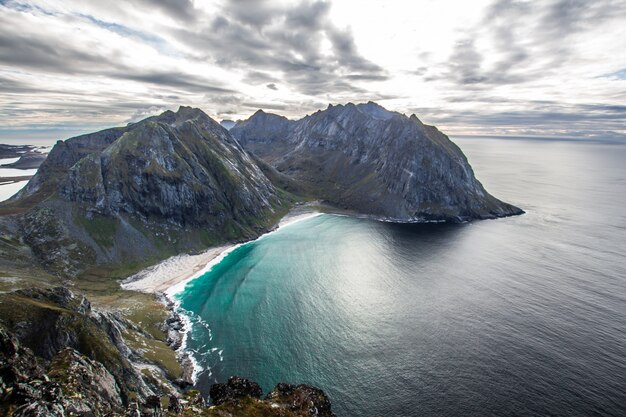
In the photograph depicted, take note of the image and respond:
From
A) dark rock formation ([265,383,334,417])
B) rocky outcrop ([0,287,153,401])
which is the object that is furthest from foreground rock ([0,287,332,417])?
dark rock formation ([265,383,334,417])

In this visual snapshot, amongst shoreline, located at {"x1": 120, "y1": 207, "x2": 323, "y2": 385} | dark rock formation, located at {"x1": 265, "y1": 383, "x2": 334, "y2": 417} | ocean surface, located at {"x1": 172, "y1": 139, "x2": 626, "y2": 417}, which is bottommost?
shoreline, located at {"x1": 120, "y1": 207, "x2": 323, "y2": 385}

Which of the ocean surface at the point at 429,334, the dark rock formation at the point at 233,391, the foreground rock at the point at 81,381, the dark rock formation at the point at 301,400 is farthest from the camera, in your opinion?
the ocean surface at the point at 429,334

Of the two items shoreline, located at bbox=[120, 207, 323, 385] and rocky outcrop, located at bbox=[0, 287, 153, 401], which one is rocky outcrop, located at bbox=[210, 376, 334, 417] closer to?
rocky outcrop, located at bbox=[0, 287, 153, 401]

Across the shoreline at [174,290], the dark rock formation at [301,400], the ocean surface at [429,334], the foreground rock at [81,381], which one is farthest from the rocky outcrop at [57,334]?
the dark rock formation at [301,400]

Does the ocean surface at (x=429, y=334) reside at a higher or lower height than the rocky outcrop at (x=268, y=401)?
lower

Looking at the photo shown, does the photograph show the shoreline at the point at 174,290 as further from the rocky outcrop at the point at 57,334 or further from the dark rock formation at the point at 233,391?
the dark rock formation at the point at 233,391

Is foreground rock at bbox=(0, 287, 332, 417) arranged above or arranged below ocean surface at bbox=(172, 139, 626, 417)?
above

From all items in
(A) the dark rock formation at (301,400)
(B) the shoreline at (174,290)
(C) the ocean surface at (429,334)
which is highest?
(A) the dark rock formation at (301,400)

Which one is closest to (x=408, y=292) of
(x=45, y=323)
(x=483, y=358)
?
(x=483, y=358)

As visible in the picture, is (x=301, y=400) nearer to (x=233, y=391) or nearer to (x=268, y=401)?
(x=268, y=401)

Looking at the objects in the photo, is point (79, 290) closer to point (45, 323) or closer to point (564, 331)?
point (45, 323)

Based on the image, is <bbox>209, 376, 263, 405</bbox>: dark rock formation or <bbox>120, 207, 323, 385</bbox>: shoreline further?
<bbox>120, 207, 323, 385</bbox>: shoreline

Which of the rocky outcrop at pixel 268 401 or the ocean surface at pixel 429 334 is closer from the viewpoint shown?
the rocky outcrop at pixel 268 401
